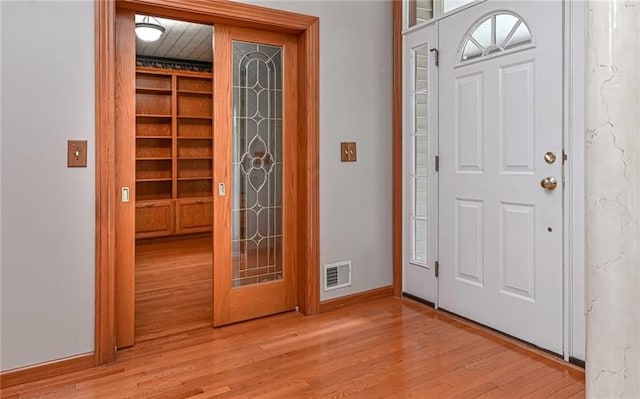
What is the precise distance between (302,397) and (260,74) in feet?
6.88

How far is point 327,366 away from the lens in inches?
93.2

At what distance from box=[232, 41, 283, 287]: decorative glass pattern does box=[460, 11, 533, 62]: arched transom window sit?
4.27 feet

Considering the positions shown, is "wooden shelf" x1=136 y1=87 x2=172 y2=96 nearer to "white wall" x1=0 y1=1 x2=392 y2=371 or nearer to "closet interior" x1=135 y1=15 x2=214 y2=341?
"closet interior" x1=135 y1=15 x2=214 y2=341

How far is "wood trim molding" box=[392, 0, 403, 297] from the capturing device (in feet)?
11.3

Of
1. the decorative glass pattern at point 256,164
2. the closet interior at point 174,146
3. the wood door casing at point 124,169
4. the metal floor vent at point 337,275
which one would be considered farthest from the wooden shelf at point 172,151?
the wood door casing at point 124,169

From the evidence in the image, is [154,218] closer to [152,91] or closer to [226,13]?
[152,91]

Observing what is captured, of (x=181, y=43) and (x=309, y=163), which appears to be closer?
(x=309, y=163)

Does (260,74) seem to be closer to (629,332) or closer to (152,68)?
(629,332)

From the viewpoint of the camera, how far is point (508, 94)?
8.67ft

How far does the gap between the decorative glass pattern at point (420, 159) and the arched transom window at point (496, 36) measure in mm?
431

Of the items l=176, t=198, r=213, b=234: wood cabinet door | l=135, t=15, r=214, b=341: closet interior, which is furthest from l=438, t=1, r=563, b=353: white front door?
l=176, t=198, r=213, b=234: wood cabinet door

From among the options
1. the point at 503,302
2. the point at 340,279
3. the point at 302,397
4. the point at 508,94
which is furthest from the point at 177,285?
the point at 508,94

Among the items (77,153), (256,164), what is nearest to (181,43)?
(256,164)

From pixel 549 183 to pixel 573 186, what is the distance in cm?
13
